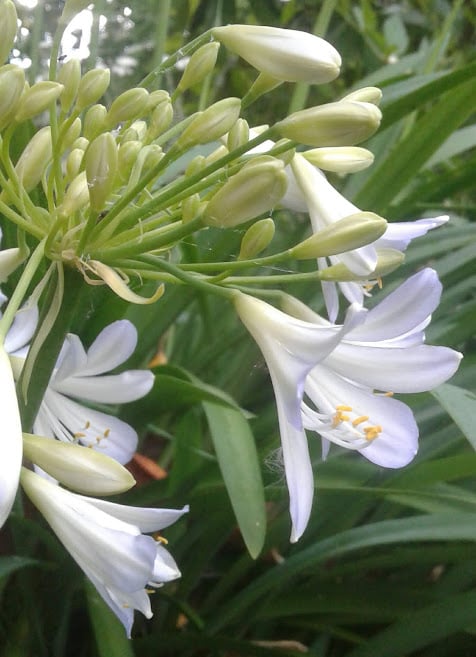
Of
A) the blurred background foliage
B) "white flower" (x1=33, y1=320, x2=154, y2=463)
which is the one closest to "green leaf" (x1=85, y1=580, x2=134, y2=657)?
the blurred background foliage

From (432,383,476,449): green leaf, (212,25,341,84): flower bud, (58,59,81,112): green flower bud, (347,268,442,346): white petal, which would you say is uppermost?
(212,25,341,84): flower bud

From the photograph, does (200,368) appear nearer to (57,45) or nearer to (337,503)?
(337,503)

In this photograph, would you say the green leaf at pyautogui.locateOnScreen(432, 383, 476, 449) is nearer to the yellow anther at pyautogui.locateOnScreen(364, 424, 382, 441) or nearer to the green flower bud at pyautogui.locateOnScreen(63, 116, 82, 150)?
the yellow anther at pyautogui.locateOnScreen(364, 424, 382, 441)

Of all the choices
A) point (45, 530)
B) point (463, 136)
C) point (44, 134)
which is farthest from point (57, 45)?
point (463, 136)

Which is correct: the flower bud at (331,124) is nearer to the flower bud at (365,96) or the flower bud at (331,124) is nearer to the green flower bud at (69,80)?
the flower bud at (365,96)

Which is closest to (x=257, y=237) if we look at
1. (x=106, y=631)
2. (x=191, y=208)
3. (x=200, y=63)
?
(x=191, y=208)
